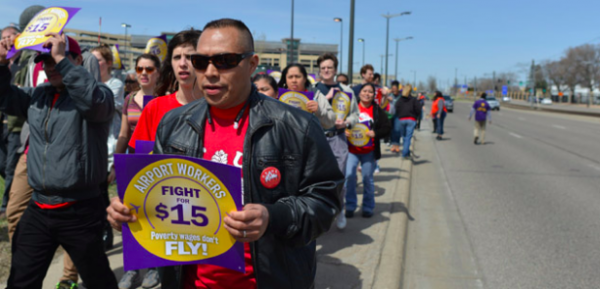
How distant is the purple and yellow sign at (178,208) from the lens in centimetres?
175

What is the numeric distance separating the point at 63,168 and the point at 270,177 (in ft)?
5.72

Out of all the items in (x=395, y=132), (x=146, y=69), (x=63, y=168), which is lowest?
(x=395, y=132)

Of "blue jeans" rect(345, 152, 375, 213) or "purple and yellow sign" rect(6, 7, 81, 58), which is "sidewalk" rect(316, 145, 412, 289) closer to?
"blue jeans" rect(345, 152, 375, 213)

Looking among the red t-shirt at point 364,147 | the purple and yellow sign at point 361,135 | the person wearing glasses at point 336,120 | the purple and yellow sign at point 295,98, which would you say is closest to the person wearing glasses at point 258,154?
the purple and yellow sign at point 295,98

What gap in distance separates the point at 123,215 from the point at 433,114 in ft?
59.9

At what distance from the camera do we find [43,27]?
10.1 feet

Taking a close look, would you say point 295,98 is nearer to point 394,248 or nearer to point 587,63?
point 394,248

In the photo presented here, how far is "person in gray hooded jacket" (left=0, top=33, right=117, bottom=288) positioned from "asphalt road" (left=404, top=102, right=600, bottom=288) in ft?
9.18

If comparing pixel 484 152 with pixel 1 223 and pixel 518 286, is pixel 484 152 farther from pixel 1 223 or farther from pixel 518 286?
pixel 1 223

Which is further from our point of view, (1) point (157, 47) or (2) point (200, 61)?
(1) point (157, 47)

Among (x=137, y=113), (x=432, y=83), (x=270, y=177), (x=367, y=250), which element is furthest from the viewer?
(x=432, y=83)

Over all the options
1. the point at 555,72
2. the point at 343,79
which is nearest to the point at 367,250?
the point at 343,79

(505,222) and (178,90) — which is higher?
(178,90)

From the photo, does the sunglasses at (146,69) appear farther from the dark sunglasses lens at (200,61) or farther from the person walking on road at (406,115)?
the person walking on road at (406,115)
